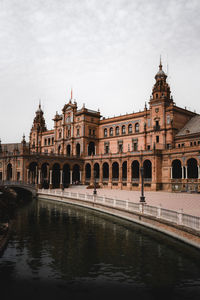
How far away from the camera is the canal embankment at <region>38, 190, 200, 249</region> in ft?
46.2

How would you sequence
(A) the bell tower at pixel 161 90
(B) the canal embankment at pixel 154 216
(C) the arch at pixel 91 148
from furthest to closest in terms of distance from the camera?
(C) the arch at pixel 91 148 → (A) the bell tower at pixel 161 90 → (B) the canal embankment at pixel 154 216

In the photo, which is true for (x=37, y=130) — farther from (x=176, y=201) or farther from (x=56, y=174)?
(x=176, y=201)

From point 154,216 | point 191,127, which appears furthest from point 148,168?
point 154,216

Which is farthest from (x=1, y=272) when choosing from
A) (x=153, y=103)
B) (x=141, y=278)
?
(x=153, y=103)

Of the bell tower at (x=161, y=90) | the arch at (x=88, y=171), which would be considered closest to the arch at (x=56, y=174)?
the arch at (x=88, y=171)

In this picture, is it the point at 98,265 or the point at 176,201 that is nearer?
the point at 98,265

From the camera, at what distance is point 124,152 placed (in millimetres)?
55656

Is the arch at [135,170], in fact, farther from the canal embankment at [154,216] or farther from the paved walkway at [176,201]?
the canal embankment at [154,216]

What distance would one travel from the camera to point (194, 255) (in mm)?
13047

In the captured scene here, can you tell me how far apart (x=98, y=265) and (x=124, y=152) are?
44404mm

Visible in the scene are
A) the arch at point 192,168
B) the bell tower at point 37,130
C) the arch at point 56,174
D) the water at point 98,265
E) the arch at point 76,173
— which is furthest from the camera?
the bell tower at point 37,130

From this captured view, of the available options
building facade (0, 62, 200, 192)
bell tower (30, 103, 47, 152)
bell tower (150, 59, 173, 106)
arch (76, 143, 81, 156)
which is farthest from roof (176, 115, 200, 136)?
bell tower (30, 103, 47, 152)

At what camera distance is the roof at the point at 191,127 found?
165 feet

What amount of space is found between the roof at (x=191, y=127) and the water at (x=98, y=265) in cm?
3546
